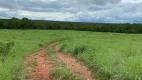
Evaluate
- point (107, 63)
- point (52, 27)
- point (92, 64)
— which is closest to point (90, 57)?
point (92, 64)

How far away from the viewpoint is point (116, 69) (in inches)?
415

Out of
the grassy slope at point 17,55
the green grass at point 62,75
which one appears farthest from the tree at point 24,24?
the green grass at point 62,75

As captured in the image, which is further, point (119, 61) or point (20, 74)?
point (119, 61)

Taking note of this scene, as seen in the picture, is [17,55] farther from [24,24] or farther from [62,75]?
[24,24]

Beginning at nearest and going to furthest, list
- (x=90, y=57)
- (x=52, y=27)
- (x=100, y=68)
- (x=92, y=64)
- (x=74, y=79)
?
(x=74, y=79), (x=100, y=68), (x=92, y=64), (x=90, y=57), (x=52, y=27)

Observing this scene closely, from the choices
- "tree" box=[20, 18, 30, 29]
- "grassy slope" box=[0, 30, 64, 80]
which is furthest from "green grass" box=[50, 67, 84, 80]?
"tree" box=[20, 18, 30, 29]

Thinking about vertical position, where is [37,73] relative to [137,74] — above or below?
below

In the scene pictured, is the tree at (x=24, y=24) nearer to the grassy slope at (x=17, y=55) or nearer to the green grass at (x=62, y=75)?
the grassy slope at (x=17, y=55)

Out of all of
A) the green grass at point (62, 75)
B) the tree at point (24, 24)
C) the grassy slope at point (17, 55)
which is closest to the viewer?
the grassy slope at point (17, 55)

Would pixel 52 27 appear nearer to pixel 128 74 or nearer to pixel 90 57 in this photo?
pixel 90 57

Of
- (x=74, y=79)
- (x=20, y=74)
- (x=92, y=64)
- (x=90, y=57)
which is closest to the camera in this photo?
(x=74, y=79)

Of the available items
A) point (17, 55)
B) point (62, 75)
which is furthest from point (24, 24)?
point (62, 75)

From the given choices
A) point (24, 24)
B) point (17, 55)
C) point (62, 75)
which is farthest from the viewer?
point (24, 24)

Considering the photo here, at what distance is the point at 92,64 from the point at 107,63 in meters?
1.35
